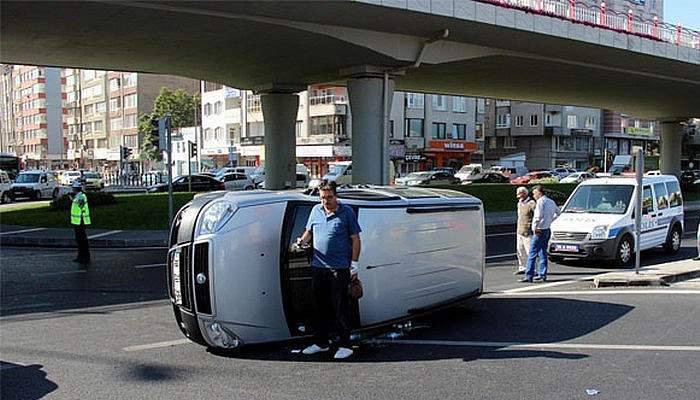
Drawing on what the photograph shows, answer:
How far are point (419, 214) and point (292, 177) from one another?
76.4 ft

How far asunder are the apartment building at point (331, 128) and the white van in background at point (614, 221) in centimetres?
4479

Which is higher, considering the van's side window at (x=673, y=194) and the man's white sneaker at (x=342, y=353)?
the van's side window at (x=673, y=194)

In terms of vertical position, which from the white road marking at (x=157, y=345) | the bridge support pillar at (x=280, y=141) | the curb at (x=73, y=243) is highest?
the bridge support pillar at (x=280, y=141)

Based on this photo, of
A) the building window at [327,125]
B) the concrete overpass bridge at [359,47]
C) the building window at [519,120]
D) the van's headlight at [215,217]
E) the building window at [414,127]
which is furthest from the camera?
the building window at [519,120]

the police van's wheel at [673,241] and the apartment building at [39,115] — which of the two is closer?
the police van's wheel at [673,241]

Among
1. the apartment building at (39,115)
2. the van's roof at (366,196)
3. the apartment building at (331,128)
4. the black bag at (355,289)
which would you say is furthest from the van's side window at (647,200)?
the apartment building at (39,115)

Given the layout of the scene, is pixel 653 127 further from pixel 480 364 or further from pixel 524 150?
pixel 480 364

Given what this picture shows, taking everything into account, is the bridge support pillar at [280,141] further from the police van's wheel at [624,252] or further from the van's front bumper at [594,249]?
the police van's wheel at [624,252]

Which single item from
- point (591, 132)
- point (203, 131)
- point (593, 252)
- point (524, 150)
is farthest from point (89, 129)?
point (593, 252)

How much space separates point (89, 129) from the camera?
112m

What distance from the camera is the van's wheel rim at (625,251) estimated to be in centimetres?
1308

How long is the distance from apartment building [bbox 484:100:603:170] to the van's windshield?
65.9m

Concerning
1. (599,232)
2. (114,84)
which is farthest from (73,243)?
(114,84)

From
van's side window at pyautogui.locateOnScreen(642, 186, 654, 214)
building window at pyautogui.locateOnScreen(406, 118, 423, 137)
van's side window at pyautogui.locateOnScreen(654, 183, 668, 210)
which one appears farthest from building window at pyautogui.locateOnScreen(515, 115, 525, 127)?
van's side window at pyautogui.locateOnScreen(642, 186, 654, 214)
